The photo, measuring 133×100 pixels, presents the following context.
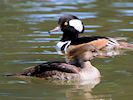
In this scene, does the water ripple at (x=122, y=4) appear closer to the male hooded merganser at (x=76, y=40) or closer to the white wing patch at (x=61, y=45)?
the male hooded merganser at (x=76, y=40)

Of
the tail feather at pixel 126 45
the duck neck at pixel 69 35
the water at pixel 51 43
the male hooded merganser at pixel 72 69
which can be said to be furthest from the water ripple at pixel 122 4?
the male hooded merganser at pixel 72 69

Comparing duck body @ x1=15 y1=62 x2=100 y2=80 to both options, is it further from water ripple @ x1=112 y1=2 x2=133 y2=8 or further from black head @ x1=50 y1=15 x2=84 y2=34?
water ripple @ x1=112 y1=2 x2=133 y2=8

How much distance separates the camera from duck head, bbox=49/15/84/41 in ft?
48.6

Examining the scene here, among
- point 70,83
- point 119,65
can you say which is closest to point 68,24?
point 119,65

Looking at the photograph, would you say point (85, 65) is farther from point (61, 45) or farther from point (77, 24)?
point (77, 24)

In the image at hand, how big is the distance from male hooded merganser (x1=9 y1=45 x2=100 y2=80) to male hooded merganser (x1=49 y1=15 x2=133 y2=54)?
6.44 ft

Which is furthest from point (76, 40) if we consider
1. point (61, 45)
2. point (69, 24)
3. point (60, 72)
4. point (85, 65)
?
point (60, 72)

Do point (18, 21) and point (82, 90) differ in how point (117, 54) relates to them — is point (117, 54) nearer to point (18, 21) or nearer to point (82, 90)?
point (82, 90)

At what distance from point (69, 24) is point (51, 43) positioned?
0.69 meters

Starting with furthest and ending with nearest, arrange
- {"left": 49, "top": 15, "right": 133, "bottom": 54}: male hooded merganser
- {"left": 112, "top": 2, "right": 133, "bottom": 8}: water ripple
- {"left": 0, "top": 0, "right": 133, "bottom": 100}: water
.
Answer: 1. {"left": 112, "top": 2, "right": 133, "bottom": 8}: water ripple
2. {"left": 49, "top": 15, "right": 133, "bottom": 54}: male hooded merganser
3. {"left": 0, "top": 0, "right": 133, "bottom": 100}: water

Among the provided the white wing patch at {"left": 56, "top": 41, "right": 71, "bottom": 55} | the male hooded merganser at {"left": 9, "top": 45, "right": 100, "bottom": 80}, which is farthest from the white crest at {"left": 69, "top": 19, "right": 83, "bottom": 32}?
the male hooded merganser at {"left": 9, "top": 45, "right": 100, "bottom": 80}

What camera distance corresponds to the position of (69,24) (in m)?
14.9

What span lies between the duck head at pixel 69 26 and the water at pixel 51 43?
0.31m

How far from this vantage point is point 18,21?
58.5 feet
